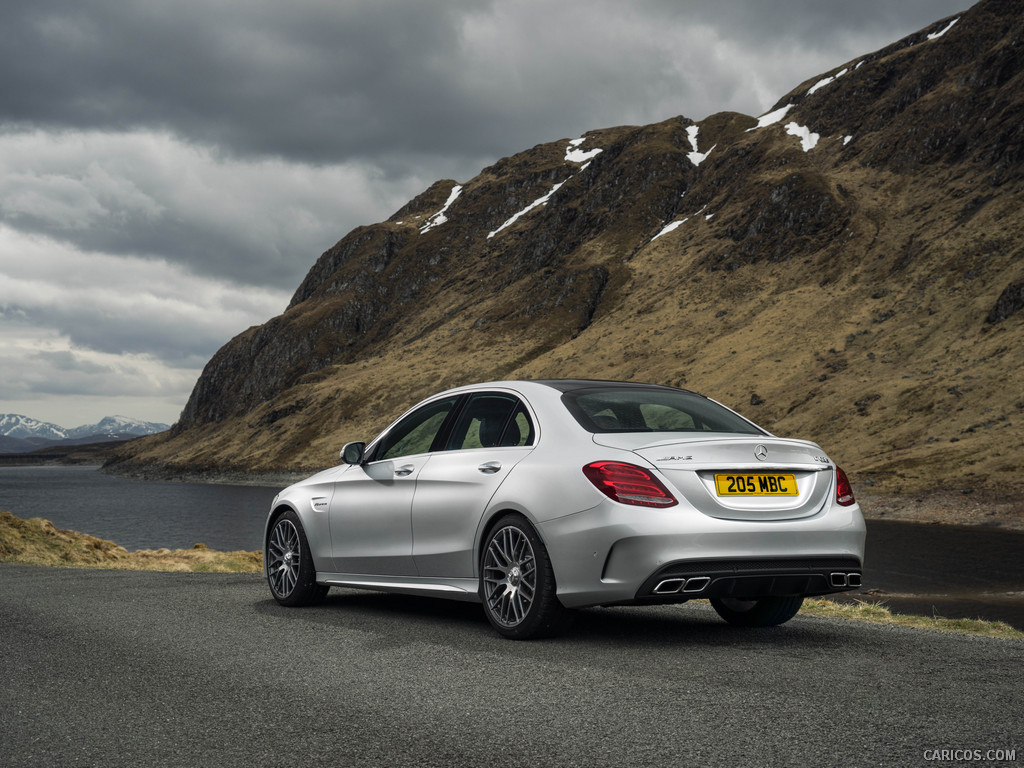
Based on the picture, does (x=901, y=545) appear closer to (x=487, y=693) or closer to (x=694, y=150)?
(x=487, y=693)

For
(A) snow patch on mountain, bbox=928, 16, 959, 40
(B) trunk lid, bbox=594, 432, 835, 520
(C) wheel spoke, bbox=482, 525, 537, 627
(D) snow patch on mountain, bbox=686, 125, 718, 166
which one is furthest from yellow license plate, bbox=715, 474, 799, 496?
(D) snow patch on mountain, bbox=686, 125, 718, 166

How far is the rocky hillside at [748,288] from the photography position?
184ft

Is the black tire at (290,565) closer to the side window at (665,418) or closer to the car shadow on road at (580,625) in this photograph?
the car shadow on road at (580,625)

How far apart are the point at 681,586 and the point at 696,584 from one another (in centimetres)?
9

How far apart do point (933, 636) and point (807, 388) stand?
59622 mm

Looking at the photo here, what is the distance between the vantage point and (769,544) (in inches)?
219

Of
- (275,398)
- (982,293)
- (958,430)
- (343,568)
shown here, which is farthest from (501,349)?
(343,568)

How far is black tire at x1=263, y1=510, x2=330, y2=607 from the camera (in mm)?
7996

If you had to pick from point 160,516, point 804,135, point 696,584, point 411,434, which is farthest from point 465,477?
point 804,135

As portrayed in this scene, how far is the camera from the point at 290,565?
8.18 meters

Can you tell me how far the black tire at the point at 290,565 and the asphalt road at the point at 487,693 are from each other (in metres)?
0.73

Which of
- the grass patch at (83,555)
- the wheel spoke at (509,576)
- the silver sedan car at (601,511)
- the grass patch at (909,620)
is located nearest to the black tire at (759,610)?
the silver sedan car at (601,511)

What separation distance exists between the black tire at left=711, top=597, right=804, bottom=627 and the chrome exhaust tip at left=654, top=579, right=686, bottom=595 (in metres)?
1.47

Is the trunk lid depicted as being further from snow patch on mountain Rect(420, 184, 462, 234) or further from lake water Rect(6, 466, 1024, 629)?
snow patch on mountain Rect(420, 184, 462, 234)
